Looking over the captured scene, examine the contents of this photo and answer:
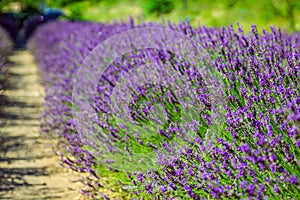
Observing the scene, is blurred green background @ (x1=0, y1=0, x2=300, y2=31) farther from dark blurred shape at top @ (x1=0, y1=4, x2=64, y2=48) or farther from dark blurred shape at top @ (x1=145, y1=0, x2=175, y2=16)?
dark blurred shape at top @ (x1=0, y1=4, x2=64, y2=48)

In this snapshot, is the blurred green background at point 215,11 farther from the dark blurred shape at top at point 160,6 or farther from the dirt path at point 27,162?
the dirt path at point 27,162

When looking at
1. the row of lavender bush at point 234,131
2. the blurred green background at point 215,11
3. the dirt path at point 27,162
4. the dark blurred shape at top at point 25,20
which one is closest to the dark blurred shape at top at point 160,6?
the blurred green background at point 215,11

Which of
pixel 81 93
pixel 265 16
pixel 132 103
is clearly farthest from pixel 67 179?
pixel 265 16

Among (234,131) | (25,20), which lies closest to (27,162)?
(234,131)

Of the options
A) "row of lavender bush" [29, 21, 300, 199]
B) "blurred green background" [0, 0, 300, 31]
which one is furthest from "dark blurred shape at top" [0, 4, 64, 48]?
"row of lavender bush" [29, 21, 300, 199]

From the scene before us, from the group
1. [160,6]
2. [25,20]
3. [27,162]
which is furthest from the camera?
[25,20]

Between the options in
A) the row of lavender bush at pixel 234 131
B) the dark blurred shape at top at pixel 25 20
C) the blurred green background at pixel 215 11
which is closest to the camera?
the row of lavender bush at pixel 234 131

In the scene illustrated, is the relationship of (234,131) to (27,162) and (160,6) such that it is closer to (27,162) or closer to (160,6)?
(27,162)

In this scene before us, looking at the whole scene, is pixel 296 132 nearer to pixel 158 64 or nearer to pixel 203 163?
pixel 203 163
